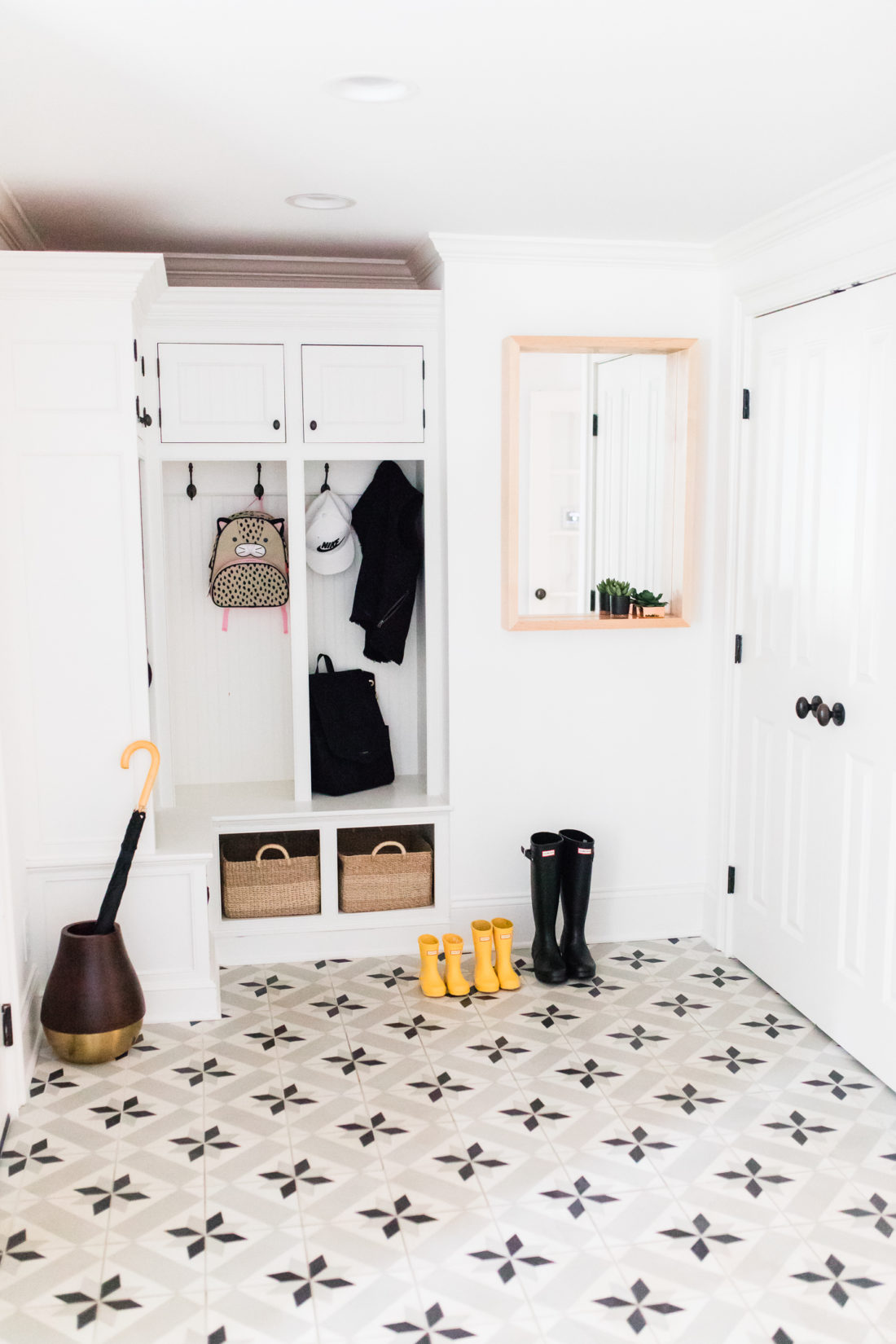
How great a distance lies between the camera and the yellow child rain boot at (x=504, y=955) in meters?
3.59

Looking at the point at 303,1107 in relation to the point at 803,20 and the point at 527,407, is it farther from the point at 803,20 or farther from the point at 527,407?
the point at 803,20

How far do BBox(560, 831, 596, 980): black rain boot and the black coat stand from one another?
1.01 m

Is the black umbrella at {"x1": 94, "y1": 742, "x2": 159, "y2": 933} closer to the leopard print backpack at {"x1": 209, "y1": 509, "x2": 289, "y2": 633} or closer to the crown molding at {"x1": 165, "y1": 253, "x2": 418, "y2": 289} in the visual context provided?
the leopard print backpack at {"x1": 209, "y1": 509, "x2": 289, "y2": 633}

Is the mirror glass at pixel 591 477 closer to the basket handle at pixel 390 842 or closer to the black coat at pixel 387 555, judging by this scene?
the black coat at pixel 387 555

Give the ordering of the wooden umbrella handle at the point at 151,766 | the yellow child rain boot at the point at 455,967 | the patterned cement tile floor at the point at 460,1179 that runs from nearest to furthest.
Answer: the patterned cement tile floor at the point at 460,1179 → the wooden umbrella handle at the point at 151,766 → the yellow child rain boot at the point at 455,967

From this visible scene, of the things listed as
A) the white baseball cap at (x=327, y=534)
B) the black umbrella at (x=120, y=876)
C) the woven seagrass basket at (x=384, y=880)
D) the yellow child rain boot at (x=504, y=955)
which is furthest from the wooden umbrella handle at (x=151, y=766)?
the yellow child rain boot at (x=504, y=955)

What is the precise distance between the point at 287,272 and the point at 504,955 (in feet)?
8.35

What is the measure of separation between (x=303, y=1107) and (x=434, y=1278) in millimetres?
742

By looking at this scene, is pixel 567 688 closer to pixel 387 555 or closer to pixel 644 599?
pixel 644 599

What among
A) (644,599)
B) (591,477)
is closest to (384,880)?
(644,599)

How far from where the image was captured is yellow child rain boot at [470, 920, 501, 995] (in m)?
3.56

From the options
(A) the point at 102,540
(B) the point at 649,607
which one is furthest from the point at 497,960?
(A) the point at 102,540

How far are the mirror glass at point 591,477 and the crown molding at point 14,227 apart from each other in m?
1.59

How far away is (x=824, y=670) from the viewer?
3.22 metres
